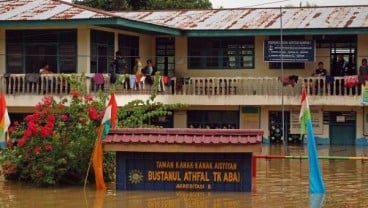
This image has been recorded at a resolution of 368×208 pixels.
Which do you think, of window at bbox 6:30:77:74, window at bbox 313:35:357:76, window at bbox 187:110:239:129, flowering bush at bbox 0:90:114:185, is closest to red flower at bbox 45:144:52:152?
flowering bush at bbox 0:90:114:185

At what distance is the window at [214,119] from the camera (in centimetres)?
3238

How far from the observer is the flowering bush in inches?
681

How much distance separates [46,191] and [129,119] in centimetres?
288

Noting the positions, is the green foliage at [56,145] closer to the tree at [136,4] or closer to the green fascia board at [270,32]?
the green fascia board at [270,32]

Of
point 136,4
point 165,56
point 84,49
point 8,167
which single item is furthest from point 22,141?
point 136,4

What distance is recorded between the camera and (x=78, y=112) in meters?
17.9

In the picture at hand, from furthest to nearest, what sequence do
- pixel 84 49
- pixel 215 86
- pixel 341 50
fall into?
pixel 341 50, pixel 215 86, pixel 84 49

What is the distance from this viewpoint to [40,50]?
27.8 m

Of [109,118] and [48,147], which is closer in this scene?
[109,118]

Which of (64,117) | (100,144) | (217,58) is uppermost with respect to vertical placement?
(217,58)

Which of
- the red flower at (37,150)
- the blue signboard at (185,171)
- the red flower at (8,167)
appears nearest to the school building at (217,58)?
the red flower at (8,167)

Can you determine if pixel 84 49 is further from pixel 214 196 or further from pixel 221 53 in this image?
pixel 214 196

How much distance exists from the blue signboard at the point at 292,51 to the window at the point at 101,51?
20.0ft

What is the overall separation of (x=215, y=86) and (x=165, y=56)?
3.67m
